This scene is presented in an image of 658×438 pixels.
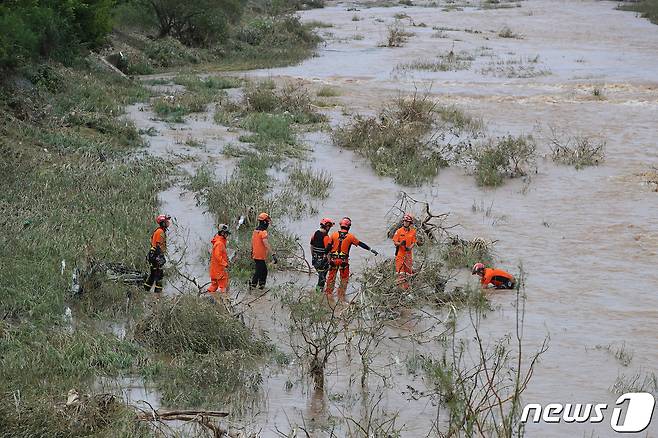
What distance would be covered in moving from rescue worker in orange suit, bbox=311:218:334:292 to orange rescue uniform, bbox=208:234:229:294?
57.4 inches

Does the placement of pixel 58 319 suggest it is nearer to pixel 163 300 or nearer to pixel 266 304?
pixel 163 300

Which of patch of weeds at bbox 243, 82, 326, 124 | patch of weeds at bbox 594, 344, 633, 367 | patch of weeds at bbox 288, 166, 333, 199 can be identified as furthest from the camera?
patch of weeds at bbox 243, 82, 326, 124

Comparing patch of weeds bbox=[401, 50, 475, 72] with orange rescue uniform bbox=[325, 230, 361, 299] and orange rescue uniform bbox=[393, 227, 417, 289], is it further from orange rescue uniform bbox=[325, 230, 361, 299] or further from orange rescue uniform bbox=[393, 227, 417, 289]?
orange rescue uniform bbox=[325, 230, 361, 299]

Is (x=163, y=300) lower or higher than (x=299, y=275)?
higher

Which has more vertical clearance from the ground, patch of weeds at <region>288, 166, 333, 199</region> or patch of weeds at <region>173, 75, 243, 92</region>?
patch of weeds at <region>288, 166, 333, 199</region>

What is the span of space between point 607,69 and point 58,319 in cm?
2768

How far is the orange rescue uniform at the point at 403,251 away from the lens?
42.6 ft

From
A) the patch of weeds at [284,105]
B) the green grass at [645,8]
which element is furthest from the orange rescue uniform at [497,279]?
the green grass at [645,8]

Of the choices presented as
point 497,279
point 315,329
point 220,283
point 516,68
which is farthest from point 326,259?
point 516,68

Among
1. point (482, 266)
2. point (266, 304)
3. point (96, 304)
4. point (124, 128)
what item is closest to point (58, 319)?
point (96, 304)

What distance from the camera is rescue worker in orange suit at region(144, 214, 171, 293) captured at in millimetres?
12430

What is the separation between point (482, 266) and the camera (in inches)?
531

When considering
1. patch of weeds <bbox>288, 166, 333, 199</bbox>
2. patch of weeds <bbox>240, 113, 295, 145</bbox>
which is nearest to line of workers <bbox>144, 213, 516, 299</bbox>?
patch of weeds <bbox>288, 166, 333, 199</bbox>

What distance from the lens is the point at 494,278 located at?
1345 cm
